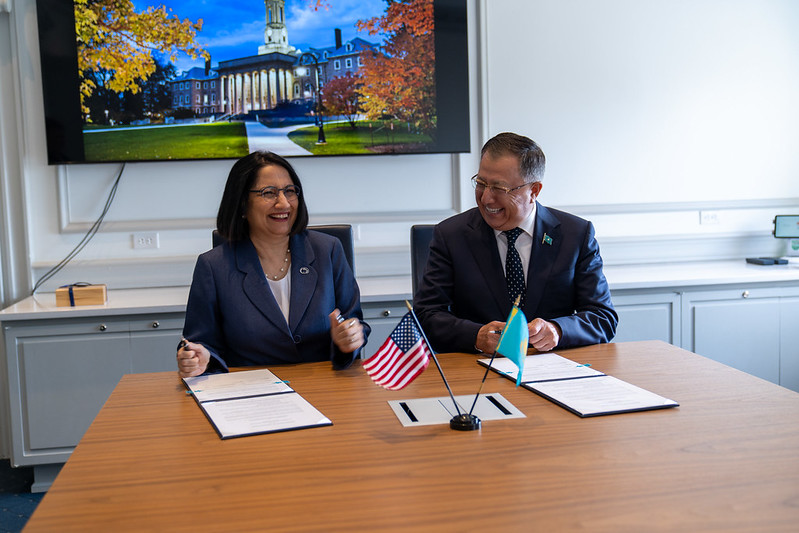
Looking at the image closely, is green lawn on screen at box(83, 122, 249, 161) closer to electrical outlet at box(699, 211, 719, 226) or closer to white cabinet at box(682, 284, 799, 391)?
white cabinet at box(682, 284, 799, 391)

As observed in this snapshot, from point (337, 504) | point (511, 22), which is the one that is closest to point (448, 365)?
point (337, 504)

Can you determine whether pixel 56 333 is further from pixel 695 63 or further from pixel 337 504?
pixel 695 63

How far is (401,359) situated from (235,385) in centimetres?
49

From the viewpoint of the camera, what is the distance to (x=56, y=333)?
3330 mm

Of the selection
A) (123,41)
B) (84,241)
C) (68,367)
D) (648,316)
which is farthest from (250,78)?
(648,316)

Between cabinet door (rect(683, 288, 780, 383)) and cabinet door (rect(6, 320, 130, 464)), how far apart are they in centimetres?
273

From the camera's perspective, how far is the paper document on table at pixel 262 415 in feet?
5.24

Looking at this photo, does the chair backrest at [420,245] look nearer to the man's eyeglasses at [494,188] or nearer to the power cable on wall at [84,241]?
the man's eyeglasses at [494,188]

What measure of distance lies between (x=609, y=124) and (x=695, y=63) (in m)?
0.64

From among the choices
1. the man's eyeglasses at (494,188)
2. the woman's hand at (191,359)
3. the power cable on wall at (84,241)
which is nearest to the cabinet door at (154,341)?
the power cable on wall at (84,241)

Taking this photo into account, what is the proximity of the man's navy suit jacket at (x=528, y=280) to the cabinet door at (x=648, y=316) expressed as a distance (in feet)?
3.87

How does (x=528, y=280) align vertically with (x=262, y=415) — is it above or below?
above

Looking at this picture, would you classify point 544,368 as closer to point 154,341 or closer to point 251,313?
point 251,313

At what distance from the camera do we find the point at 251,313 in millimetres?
2299
